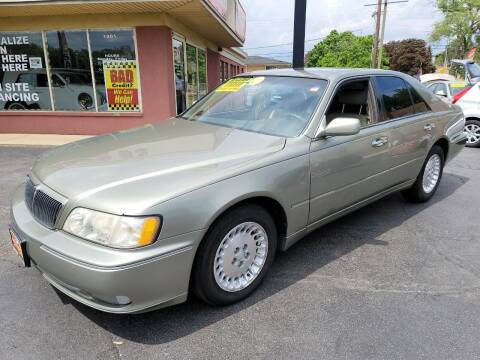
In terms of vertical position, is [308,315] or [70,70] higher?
[70,70]

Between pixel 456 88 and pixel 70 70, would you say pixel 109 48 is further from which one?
pixel 456 88

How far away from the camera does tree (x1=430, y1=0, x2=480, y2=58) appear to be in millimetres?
41953

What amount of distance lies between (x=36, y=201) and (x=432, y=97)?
4.59 m

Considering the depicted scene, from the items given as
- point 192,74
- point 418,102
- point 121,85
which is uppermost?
point 192,74

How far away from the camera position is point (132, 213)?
214 cm

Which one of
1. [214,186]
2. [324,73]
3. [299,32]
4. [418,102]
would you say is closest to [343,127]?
[324,73]

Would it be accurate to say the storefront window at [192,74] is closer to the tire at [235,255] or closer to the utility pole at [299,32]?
the utility pole at [299,32]

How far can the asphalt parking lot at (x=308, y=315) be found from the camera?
2365 millimetres

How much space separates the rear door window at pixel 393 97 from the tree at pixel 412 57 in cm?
6542

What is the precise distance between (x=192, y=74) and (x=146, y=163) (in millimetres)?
10756

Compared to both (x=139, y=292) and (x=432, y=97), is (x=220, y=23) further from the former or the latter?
(x=139, y=292)

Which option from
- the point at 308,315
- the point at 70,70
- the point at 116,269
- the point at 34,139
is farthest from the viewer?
the point at 70,70

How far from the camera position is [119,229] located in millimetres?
2150

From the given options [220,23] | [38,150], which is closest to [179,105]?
[220,23]
